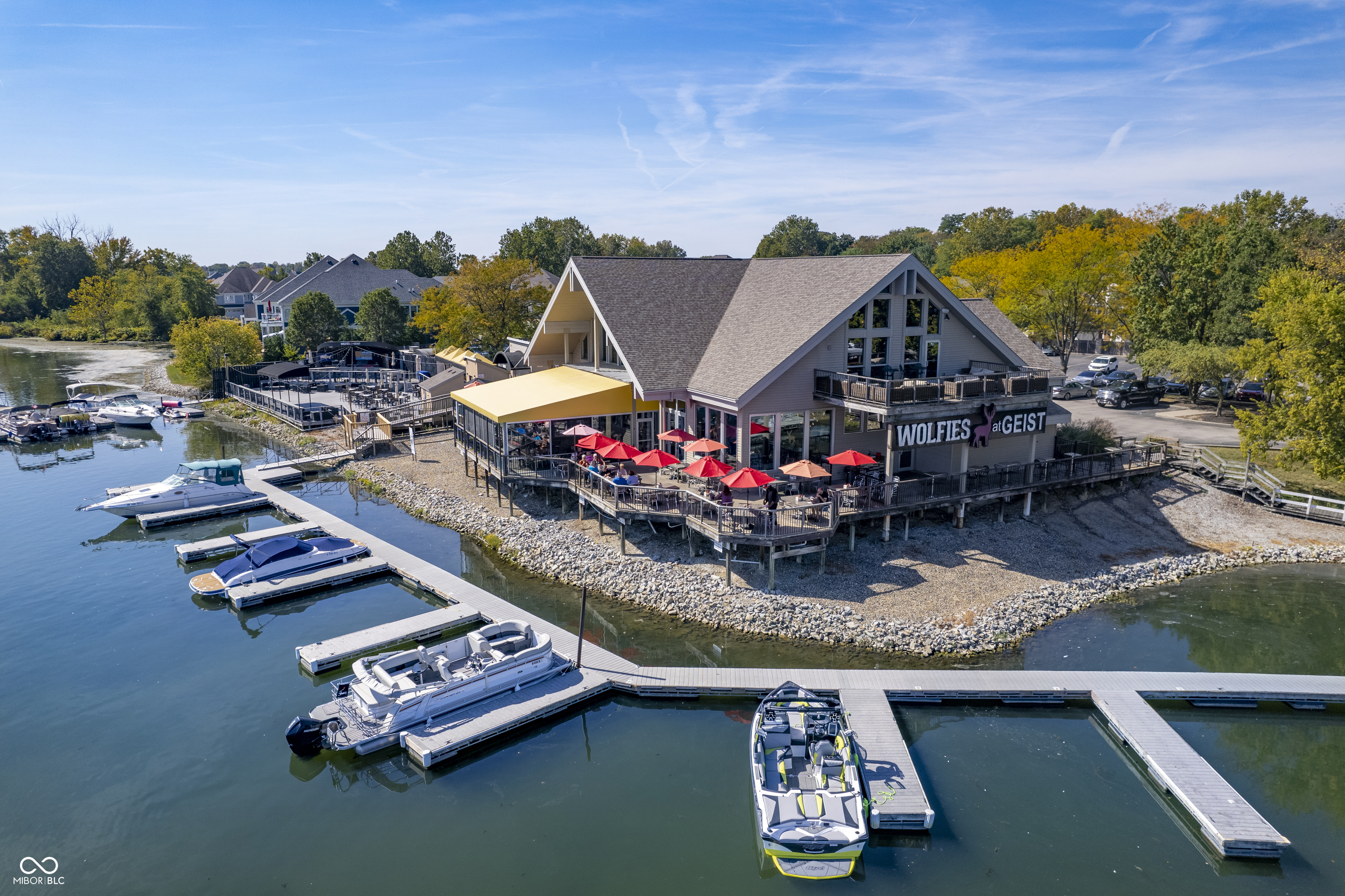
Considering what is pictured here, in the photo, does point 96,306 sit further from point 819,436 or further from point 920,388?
point 920,388

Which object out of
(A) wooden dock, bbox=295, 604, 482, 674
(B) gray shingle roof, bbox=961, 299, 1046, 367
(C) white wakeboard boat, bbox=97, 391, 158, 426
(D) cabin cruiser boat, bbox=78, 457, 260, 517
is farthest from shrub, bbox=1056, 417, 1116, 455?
(C) white wakeboard boat, bbox=97, 391, 158, 426

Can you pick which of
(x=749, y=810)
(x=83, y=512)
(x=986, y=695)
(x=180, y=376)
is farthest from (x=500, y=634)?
(x=180, y=376)

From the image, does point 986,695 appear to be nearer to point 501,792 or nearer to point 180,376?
point 501,792

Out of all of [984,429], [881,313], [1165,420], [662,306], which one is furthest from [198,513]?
[1165,420]

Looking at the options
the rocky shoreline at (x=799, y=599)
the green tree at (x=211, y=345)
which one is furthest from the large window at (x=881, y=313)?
the green tree at (x=211, y=345)

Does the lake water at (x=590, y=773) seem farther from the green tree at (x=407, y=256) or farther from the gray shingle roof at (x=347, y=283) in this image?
the green tree at (x=407, y=256)

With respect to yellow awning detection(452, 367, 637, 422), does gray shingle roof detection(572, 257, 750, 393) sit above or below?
above

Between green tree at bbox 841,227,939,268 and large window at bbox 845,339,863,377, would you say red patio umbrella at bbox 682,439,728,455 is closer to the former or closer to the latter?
large window at bbox 845,339,863,377
